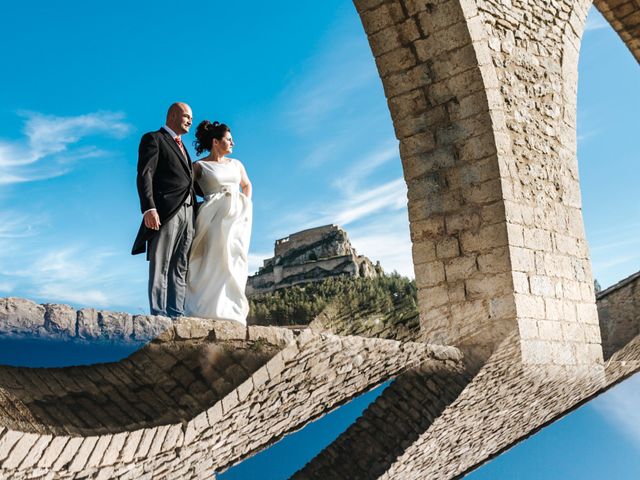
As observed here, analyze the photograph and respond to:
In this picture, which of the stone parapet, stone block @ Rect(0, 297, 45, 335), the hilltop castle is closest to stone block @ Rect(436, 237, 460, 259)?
the stone parapet

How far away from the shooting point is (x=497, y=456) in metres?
6.55

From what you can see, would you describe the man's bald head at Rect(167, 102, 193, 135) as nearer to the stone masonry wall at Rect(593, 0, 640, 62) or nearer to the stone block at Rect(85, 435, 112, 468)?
the stone block at Rect(85, 435, 112, 468)

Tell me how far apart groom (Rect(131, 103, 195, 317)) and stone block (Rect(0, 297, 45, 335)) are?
857 mm

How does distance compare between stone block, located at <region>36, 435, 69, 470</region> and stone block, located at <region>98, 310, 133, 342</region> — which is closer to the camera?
stone block, located at <region>36, 435, 69, 470</region>

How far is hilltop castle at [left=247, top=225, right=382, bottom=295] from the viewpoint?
44.2ft

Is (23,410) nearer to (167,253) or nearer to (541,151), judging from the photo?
(167,253)

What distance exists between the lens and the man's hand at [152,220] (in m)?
3.36

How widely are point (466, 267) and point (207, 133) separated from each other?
6.70 feet

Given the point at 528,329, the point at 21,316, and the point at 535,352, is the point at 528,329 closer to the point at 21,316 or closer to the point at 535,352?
the point at 535,352

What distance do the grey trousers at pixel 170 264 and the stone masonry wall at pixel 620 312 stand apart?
570 centimetres

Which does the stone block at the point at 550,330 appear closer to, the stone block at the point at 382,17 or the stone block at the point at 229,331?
the stone block at the point at 382,17

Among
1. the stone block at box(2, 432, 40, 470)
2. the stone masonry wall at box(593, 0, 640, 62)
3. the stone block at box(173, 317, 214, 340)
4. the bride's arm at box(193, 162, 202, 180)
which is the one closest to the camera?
the stone block at box(2, 432, 40, 470)

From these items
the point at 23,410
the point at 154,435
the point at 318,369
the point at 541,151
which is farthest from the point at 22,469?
the point at 541,151

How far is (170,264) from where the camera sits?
3486mm
